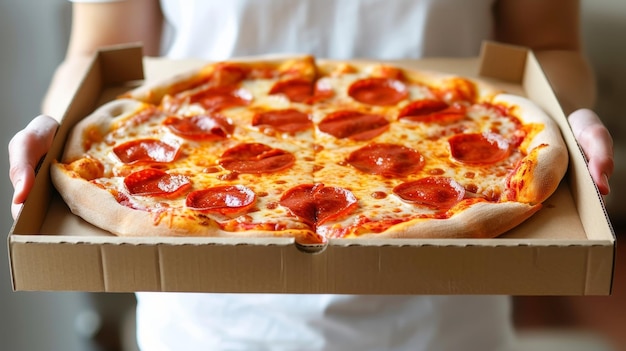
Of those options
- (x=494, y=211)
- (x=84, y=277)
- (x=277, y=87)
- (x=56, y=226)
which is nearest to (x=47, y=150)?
(x=56, y=226)

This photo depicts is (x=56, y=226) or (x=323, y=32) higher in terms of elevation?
(x=323, y=32)

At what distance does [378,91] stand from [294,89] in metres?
0.15

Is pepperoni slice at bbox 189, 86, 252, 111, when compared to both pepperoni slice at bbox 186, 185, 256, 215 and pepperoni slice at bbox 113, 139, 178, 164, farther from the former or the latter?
pepperoni slice at bbox 186, 185, 256, 215

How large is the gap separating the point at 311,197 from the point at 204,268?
276 millimetres

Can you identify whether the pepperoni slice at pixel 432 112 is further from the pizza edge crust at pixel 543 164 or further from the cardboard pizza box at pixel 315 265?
the cardboard pizza box at pixel 315 265

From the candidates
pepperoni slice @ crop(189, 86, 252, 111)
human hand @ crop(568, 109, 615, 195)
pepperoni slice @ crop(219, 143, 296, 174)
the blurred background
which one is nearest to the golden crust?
human hand @ crop(568, 109, 615, 195)

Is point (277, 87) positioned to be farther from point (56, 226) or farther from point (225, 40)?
point (56, 226)

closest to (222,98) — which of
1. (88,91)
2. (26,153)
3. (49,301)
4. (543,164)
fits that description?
(88,91)

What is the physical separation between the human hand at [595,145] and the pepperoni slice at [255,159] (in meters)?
0.42

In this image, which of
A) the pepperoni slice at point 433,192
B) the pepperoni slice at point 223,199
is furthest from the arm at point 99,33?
the pepperoni slice at point 433,192

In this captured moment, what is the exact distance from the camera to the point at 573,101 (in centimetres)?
162

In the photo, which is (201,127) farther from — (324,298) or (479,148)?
(479,148)

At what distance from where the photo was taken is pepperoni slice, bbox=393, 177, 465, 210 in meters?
1.19

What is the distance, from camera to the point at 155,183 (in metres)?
1.24
